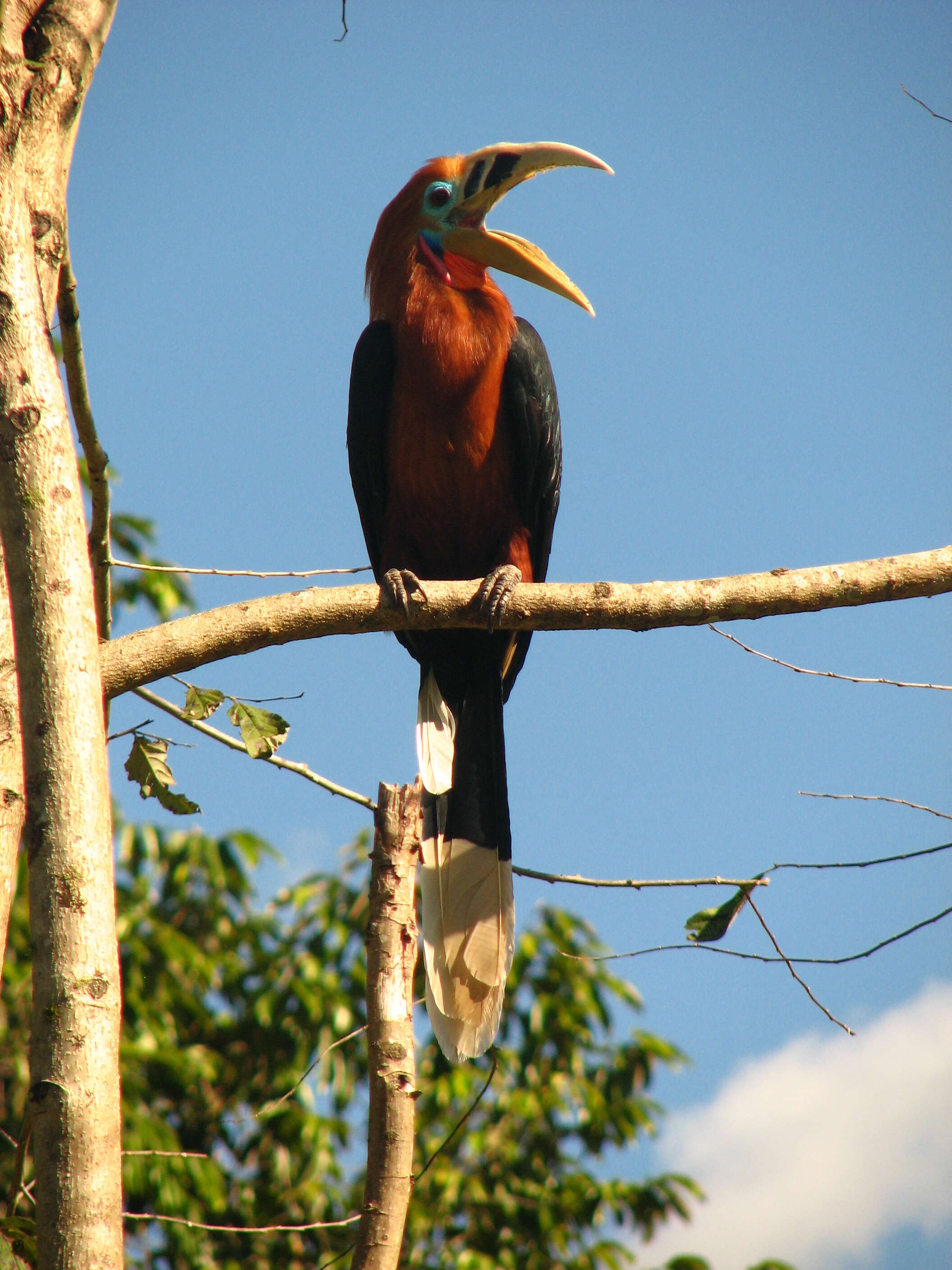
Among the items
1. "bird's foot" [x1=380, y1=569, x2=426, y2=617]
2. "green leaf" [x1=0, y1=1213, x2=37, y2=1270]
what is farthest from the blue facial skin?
"green leaf" [x1=0, y1=1213, x2=37, y2=1270]

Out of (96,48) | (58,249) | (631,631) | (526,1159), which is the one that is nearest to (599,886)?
(631,631)

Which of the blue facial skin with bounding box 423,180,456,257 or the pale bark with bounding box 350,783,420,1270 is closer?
the pale bark with bounding box 350,783,420,1270

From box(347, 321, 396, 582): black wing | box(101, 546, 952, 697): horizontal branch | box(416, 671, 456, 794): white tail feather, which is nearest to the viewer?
box(101, 546, 952, 697): horizontal branch

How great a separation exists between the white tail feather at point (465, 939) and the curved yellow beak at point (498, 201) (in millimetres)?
2048

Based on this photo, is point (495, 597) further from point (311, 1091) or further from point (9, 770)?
point (311, 1091)

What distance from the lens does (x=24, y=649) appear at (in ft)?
5.34

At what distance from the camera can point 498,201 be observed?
4.20m

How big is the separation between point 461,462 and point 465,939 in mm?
1615

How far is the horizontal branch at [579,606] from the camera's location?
7.61ft

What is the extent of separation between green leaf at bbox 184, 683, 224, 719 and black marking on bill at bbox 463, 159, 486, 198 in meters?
2.53

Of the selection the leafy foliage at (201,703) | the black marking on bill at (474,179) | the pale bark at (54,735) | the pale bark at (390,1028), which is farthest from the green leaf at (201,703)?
the black marking on bill at (474,179)

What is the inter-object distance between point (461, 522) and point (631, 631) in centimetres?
131

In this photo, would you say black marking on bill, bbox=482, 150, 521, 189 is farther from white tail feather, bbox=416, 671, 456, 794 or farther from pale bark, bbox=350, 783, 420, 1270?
pale bark, bbox=350, 783, 420, 1270

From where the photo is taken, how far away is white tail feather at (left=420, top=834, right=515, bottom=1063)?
3.12 metres
